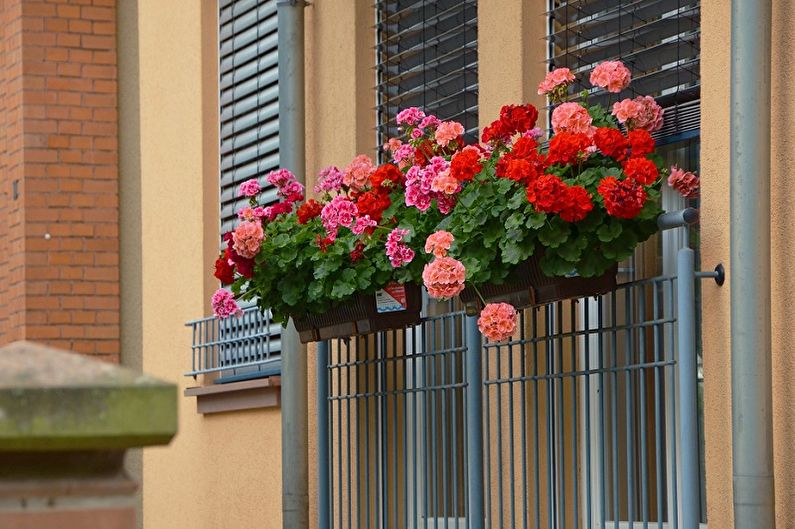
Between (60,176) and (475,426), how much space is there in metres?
5.61

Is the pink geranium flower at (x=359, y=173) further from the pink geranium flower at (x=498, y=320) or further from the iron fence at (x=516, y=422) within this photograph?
the pink geranium flower at (x=498, y=320)

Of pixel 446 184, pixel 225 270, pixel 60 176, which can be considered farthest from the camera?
pixel 60 176

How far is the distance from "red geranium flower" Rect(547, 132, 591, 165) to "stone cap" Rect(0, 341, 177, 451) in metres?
3.27

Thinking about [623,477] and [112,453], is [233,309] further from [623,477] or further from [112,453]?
[112,453]

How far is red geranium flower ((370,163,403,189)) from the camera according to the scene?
247 inches

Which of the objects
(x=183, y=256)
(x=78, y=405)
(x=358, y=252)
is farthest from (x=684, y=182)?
(x=183, y=256)

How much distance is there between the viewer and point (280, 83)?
8.37 meters

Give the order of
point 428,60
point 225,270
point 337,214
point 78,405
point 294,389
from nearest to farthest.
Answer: point 78,405, point 337,214, point 225,270, point 428,60, point 294,389

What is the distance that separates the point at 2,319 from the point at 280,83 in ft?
13.3

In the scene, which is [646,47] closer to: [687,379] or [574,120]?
[574,120]

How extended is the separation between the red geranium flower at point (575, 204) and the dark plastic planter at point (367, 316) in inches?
60.0

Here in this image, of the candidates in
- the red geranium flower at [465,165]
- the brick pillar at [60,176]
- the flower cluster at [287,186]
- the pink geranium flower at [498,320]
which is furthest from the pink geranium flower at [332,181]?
the brick pillar at [60,176]

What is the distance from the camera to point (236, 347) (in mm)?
9367

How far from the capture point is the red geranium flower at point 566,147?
5324 millimetres
